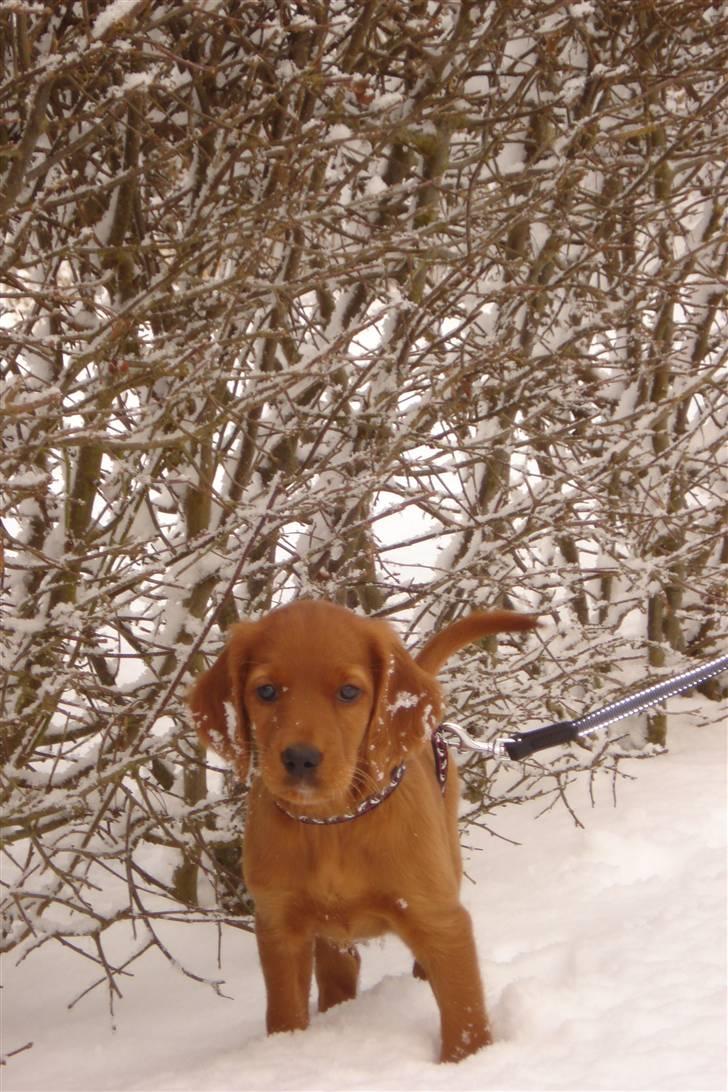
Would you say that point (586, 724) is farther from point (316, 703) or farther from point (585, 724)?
point (316, 703)

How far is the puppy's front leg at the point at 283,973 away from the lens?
2.32m

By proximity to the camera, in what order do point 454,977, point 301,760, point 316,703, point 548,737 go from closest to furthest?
point 301,760 < point 316,703 < point 454,977 < point 548,737

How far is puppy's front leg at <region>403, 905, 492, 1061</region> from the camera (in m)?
2.18

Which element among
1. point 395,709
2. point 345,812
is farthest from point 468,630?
point 345,812

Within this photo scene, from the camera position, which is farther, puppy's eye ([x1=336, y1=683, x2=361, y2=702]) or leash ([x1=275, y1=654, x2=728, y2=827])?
leash ([x1=275, y1=654, x2=728, y2=827])

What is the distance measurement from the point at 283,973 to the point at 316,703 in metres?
0.67

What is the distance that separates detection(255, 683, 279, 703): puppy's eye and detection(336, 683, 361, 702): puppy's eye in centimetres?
12

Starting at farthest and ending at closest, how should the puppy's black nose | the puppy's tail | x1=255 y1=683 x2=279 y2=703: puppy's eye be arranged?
the puppy's tail
x1=255 y1=683 x2=279 y2=703: puppy's eye
the puppy's black nose

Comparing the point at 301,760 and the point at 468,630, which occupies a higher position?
the point at 468,630

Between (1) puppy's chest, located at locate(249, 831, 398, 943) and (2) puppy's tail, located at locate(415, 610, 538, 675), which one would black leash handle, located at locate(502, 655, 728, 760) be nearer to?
(2) puppy's tail, located at locate(415, 610, 538, 675)

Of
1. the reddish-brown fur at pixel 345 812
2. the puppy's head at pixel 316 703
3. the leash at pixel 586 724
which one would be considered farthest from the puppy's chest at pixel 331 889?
the leash at pixel 586 724

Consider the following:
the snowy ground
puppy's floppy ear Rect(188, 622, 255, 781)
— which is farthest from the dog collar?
the snowy ground

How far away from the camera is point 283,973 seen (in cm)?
235

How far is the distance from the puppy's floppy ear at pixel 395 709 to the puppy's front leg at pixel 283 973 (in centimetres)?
42
